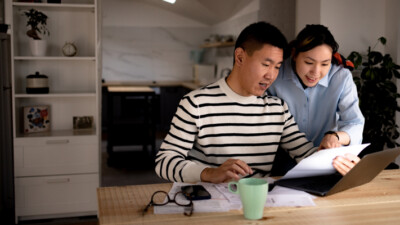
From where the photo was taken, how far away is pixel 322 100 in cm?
226

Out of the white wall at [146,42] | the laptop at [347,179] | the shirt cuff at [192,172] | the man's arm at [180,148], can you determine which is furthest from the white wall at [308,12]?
the white wall at [146,42]

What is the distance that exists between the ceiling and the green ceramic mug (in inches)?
194

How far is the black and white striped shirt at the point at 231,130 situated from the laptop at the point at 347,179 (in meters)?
0.33

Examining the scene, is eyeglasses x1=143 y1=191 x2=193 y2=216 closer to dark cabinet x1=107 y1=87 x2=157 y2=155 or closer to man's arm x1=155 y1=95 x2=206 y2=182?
man's arm x1=155 y1=95 x2=206 y2=182

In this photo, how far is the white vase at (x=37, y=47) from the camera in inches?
150

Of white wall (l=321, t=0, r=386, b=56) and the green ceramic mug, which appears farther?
white wall (l=321, t=0, r=386, b=56)

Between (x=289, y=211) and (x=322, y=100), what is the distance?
38.6 inches

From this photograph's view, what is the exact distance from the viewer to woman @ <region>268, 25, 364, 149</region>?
203 cm

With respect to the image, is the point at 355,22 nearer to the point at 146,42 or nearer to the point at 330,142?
the point at 330,142

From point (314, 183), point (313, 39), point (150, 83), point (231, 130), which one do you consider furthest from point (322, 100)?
point (150, 83)

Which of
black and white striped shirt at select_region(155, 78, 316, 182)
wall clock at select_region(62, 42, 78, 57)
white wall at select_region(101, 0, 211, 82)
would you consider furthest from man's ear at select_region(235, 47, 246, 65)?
white wall at select_region(101, 0, 211, 82)

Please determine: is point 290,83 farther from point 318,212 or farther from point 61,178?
point 61,178

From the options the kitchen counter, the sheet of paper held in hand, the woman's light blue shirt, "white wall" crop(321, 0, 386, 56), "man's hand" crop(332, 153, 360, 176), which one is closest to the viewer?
the sheet of paper held in hand

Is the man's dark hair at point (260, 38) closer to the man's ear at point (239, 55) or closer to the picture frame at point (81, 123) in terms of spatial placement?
the man's ear at point (239, 55)
